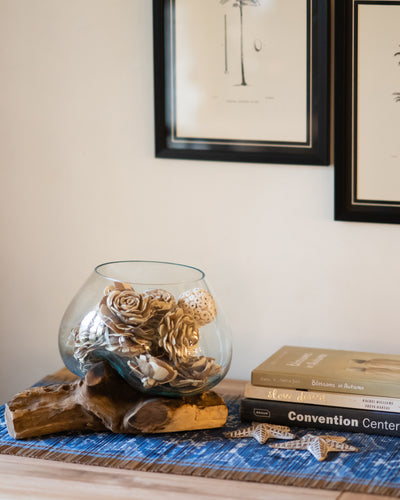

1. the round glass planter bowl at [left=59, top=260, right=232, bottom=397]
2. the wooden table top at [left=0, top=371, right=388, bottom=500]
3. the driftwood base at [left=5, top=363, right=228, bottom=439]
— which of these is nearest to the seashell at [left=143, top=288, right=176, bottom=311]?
the round glass planter bowl at [left=59, top=260, right=232, bottom=397]

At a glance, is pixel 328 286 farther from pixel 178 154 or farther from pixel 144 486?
pixel 144 486

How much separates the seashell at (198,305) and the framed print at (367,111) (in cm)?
36

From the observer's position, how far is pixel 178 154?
1420 mm

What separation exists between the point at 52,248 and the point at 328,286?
0.59 metres

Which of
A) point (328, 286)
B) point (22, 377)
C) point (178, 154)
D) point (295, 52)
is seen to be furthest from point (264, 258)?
point (22, 377)

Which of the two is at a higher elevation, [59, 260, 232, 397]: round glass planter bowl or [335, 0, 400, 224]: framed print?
[335, 0, 400, 224]: framed print

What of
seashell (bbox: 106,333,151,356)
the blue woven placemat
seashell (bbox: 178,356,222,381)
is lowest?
the blue woven placemat

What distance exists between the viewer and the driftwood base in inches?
44.3

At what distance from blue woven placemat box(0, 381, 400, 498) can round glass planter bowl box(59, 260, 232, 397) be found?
9cm

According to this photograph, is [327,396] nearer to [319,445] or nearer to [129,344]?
[319,445]

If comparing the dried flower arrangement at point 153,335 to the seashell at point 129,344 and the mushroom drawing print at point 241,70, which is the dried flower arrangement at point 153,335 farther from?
the mushroom drawing print at point 241,70

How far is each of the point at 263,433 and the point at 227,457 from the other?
0.27 feet

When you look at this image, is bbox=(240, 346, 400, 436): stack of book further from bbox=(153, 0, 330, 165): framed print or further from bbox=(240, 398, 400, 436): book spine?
bbox=(153, 0, 330, 165): framed print

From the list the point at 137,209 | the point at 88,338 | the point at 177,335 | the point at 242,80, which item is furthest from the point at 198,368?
the point at 242,80
